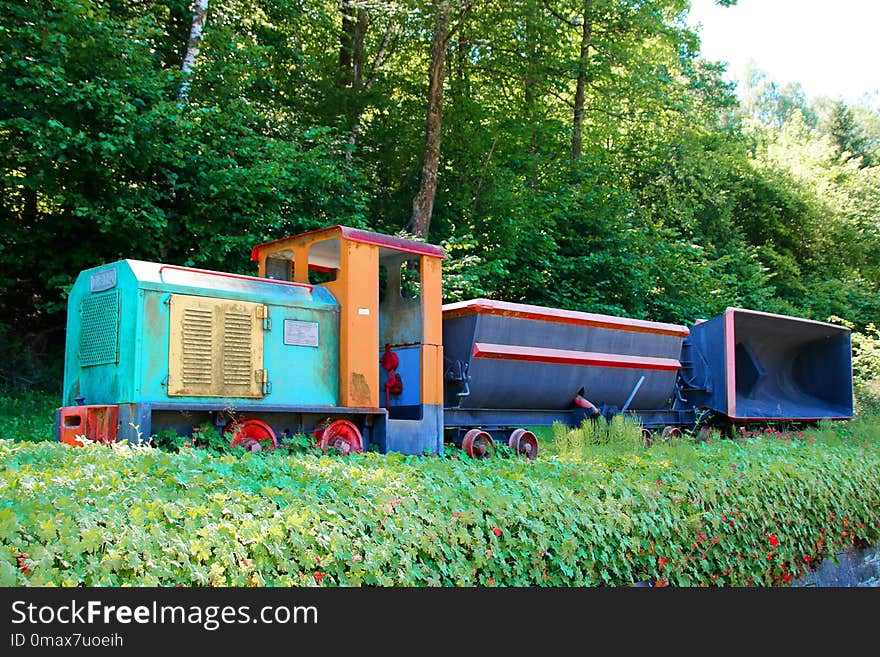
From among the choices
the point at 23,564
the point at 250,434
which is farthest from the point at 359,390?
the point at 23,564

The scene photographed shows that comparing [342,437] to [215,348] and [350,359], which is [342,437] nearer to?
[350,359]

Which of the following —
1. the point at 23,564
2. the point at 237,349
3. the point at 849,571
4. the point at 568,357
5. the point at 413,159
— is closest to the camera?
the point at 23,564

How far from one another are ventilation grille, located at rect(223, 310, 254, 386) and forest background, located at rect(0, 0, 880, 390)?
537 centimetres

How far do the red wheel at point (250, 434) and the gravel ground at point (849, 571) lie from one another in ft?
16.9

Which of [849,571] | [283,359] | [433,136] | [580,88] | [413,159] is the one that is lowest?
[849,571]

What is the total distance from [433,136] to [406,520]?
48.3 ft

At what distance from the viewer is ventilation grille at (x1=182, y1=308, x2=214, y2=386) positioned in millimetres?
8531

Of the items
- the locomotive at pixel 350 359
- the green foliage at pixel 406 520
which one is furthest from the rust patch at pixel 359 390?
the green foliage at pixel 406 520

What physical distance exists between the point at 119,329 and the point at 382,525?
14.9ft

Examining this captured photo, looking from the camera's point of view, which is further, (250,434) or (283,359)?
(283,359)

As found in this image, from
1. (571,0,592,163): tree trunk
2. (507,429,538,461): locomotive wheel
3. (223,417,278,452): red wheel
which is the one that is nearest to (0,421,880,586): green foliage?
(223,417,278,452): red wheel

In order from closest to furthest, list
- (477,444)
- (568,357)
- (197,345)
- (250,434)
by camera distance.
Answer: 1. (197,345)
2. (250,434)
3. (477,444)
4. (568,357)

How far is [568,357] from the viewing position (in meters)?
12.2

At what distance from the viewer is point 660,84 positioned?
23.7 meters
